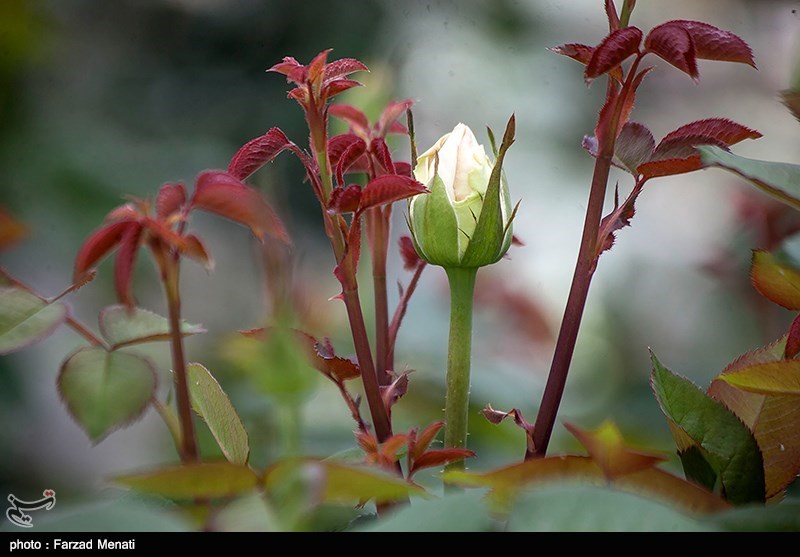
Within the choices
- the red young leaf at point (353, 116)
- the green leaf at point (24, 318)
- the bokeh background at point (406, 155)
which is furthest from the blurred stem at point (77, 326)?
the bokeh background at point (406, 155)

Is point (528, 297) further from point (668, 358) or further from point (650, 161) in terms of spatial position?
point (650, 161)

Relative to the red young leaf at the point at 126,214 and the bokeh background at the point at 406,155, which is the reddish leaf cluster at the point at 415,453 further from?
the bokeh background at the point at 406,155

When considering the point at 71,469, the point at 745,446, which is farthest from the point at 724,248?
the point at 71,469

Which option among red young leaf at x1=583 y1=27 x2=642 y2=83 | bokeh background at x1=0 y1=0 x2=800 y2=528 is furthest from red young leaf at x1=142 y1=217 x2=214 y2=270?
bokeh background at x1=0 y1=0 x2=800 y2=528

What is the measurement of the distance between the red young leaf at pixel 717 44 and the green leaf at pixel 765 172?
0.11ft

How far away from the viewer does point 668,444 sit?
411mm

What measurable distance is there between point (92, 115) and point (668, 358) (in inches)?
26.3

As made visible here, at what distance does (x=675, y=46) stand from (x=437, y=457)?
0.12 meters

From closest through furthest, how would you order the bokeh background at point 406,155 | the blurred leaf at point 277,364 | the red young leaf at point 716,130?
the blurred leaf at point 277,364 → the red young leaf at point 716,130 → the bokeh background at point 406,155

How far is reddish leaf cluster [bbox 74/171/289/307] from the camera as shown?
18 centimetres

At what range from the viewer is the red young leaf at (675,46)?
0.66 feet

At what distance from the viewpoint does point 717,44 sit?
210 millimetres

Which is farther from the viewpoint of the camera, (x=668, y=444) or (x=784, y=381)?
(x=668, y=444)

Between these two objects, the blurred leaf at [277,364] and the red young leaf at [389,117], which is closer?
the blurred leaf at [277,364]
